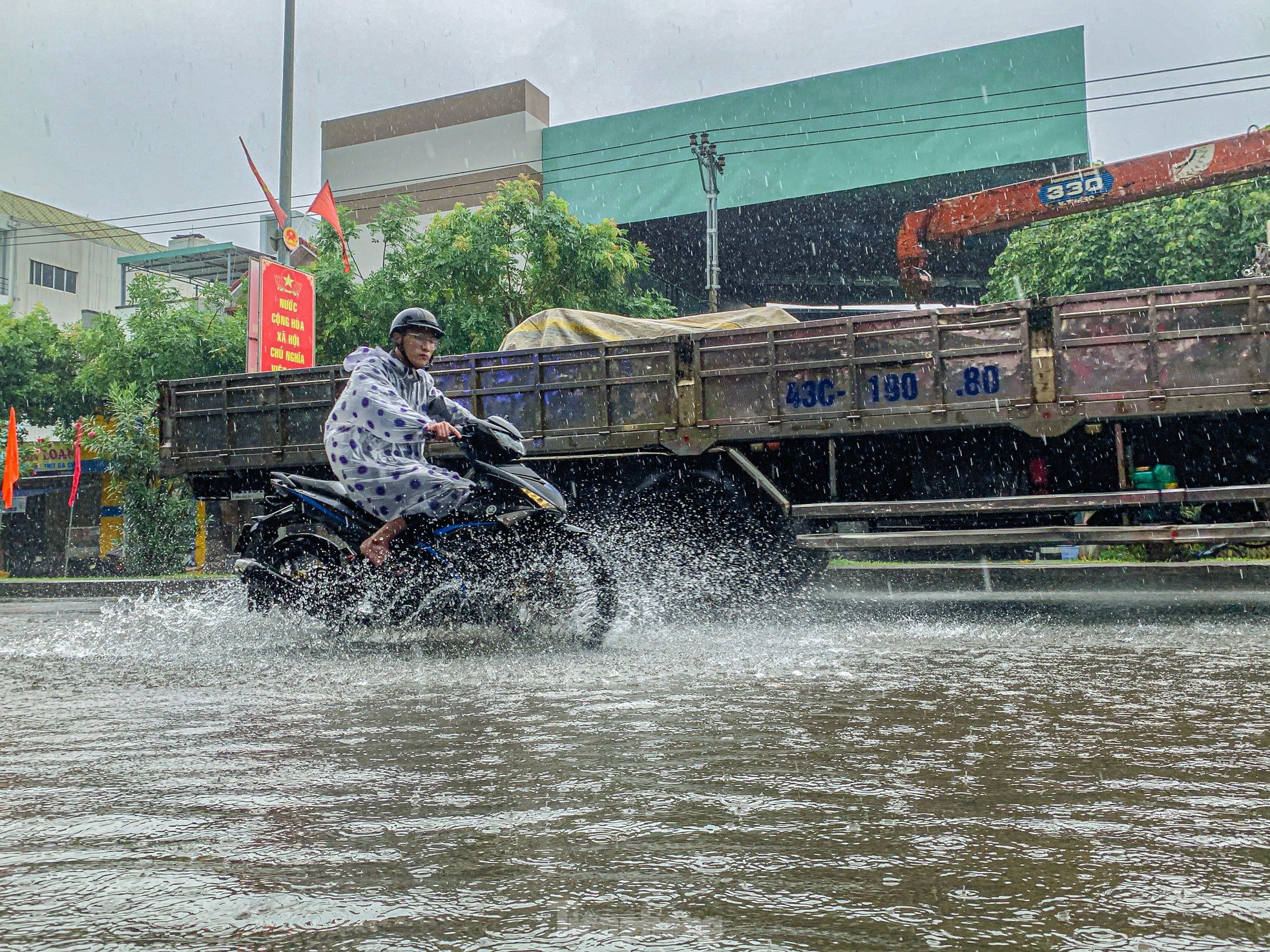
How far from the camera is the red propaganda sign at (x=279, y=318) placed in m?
17.5

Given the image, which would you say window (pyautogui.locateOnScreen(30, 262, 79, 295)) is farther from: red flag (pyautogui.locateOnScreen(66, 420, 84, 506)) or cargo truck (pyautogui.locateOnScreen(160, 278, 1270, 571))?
cargo truck (pyautogui.locateOnScreen(160, 278, 1270, 571))

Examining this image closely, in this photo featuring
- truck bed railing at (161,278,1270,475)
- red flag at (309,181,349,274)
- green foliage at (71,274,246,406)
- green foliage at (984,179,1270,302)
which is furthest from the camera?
green foliage at (71,274,246,406)

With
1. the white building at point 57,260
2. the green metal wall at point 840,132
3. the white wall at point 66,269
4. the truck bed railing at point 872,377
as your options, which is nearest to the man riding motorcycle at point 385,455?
the truck bed railing at point 872,377

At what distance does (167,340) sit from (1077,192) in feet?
61.6

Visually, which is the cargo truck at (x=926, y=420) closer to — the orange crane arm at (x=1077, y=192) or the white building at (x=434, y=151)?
the orange crane arm at (x=1077, y=192)

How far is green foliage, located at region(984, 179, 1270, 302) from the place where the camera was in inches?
870

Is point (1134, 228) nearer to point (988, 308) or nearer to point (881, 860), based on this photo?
point (988, 308)

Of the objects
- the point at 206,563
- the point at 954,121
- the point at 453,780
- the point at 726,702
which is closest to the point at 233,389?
the point at 726,702

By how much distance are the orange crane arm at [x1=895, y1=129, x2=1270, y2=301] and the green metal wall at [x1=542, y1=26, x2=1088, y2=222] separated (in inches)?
286

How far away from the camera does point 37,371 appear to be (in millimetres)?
29406

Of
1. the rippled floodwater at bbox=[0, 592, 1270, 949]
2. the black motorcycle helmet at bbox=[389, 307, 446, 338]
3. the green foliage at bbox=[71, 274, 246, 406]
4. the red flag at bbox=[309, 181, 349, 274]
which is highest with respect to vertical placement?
the red flag at bbox=[309, 181, 349, 274]

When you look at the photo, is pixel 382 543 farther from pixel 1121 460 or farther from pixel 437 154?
pixel 437 154

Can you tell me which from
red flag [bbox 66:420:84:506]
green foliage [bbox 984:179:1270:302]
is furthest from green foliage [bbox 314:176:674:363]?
green foliage [bbox 984:179:1270:302]

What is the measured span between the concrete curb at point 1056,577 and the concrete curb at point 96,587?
856 centimetres
